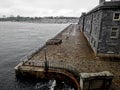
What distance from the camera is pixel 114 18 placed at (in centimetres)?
2136

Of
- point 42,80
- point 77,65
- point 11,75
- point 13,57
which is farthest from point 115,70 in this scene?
point 13,57

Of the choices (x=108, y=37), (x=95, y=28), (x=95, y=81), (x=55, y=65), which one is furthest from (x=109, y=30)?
(x=95, y=81)

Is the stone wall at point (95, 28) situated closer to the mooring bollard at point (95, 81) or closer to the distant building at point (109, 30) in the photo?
the distant building at point (109, 30)

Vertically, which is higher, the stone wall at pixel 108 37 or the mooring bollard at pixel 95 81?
the stone wall at pixel 108 37

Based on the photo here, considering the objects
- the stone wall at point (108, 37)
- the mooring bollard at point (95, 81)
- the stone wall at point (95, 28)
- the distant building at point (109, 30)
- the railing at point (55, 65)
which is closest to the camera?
the mooring bollard at point (95, 81)

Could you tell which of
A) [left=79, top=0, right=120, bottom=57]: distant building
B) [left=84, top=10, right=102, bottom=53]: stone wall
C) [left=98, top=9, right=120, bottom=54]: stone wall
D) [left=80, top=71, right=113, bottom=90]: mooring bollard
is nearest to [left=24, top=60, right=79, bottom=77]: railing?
[left=80, top=71, right=113, bottom=90]: mooring bollard

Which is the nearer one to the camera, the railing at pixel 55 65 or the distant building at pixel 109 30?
the railing at pixel 55 65

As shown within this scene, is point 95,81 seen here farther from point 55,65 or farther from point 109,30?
point 109,30

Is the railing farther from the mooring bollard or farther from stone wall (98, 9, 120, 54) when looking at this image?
stone wall (98, 9, 120, 54)

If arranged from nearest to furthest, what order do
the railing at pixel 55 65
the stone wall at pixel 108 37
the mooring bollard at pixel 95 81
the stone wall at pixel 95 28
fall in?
the mooring bollard at pixel 95 81 → the railing at pixel 55 65 → the stone wall at pixel 108 37 → the stone wall at pixel 95 28

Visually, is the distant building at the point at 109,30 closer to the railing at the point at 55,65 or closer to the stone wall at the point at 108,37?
the stone wall at the point at 108,37

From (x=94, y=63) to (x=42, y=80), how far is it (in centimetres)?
843

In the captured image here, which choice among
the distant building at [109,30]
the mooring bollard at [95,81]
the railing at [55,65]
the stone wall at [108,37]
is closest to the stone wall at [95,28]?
the distant building at [109,30]

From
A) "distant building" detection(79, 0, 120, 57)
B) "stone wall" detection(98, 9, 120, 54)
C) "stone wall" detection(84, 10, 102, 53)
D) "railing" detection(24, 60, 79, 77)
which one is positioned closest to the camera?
"railing" detection(24, 60, 79, 77)
